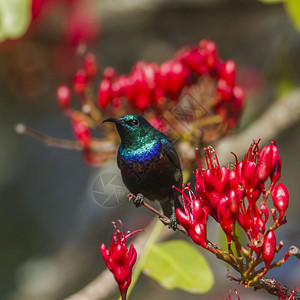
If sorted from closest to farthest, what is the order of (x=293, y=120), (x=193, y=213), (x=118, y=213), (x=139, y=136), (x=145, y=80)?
(x=193, y=213)
(x=139, y=136)
(x=145, y=80)
(x=293, y=120)
(x=118, y=213)

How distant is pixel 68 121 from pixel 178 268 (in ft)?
10.8

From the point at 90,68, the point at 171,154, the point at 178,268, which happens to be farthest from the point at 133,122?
the point at 90,68

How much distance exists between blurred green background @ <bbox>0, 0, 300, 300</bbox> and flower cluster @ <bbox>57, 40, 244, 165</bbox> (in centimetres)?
85

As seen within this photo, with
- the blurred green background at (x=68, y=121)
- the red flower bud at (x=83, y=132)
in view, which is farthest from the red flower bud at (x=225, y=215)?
the blurred green background at (x=68, y=121)

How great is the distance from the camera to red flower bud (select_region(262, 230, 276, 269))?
136 cm

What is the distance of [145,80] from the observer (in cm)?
241

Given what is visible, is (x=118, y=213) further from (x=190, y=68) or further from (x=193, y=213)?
(x=193, y=213)

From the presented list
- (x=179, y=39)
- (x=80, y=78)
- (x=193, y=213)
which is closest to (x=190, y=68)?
(x=80, y=78)

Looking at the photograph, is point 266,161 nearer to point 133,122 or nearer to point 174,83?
point 133,122

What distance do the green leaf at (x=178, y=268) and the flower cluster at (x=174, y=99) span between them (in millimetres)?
433

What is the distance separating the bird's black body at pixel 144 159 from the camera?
6.17 ft

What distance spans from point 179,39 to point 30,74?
1192 mm

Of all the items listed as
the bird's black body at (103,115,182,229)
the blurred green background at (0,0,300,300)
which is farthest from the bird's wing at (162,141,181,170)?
the blurred green background at (0,0,300,300)

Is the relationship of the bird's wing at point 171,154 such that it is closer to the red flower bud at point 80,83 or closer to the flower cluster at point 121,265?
the flower cluster at point 121,265
